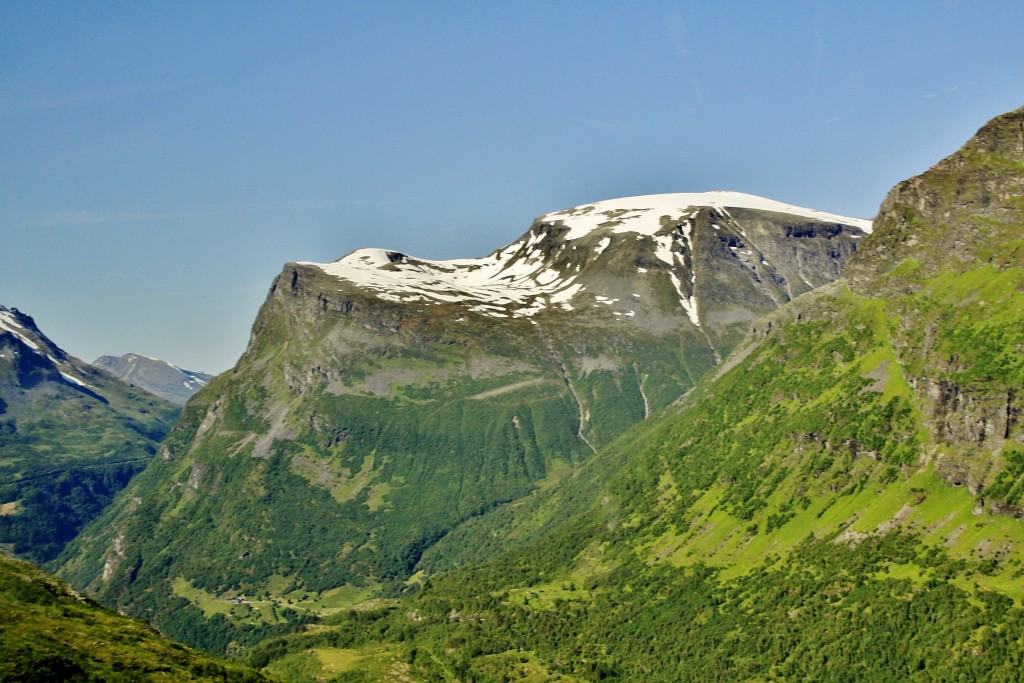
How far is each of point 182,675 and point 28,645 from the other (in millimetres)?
29361

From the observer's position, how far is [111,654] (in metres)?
189

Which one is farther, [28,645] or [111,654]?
[111,654]

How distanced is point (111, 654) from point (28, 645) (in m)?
16.2

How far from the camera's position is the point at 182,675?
19550cm

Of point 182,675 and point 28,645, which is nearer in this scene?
point 28,645

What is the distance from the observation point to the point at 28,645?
17700 centimetres

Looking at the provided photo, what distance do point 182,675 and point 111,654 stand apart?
13.7m

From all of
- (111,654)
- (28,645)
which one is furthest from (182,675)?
(28,645)

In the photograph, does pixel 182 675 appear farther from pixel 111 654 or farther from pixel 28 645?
pixel 28 645

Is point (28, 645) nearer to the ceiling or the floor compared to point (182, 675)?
nearer to the ceiling
